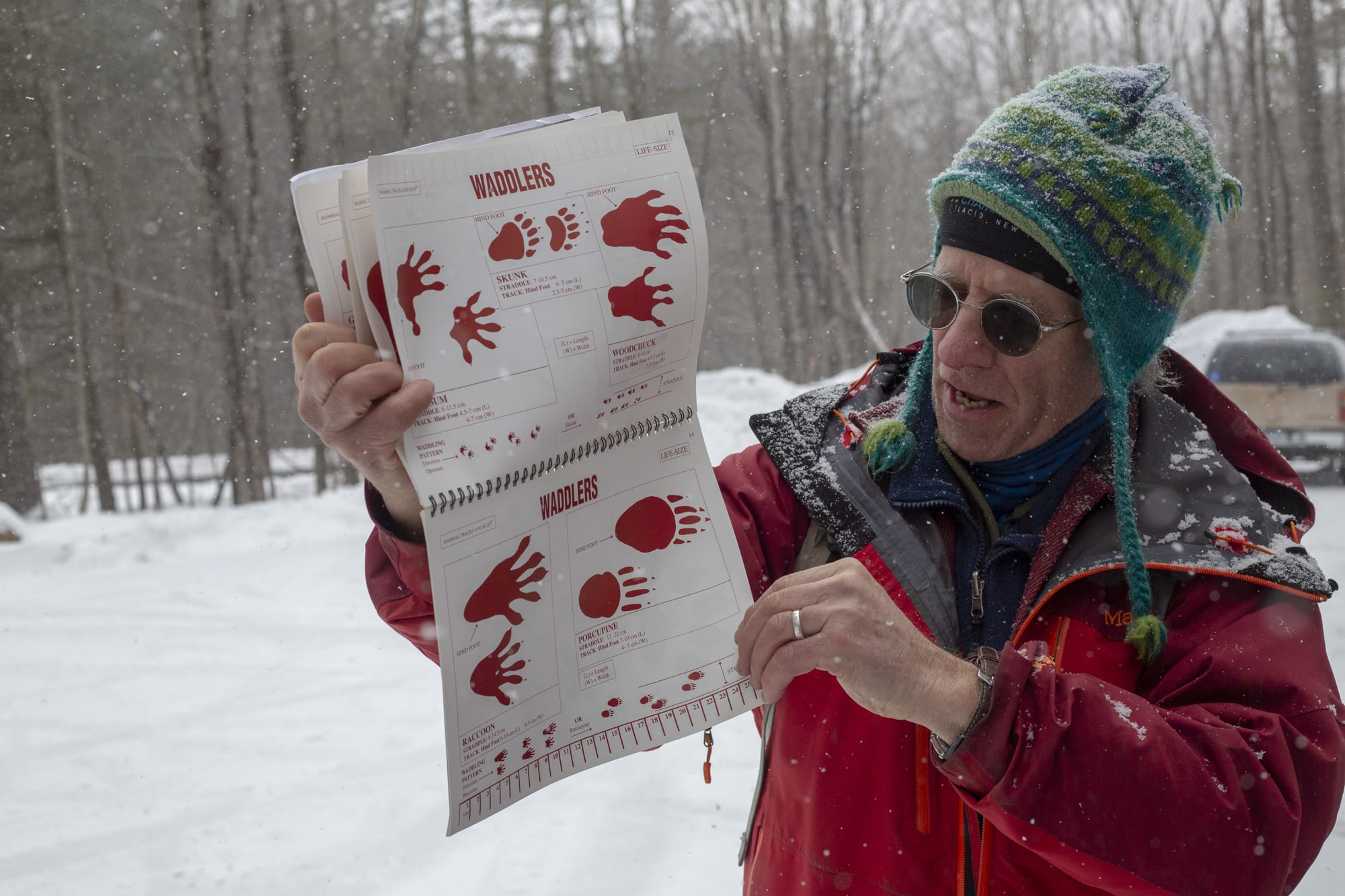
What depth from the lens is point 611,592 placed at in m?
1.41

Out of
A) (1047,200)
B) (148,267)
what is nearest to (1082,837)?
(1047,200)

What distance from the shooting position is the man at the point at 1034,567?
3.69ft

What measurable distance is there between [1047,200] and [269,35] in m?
13.3

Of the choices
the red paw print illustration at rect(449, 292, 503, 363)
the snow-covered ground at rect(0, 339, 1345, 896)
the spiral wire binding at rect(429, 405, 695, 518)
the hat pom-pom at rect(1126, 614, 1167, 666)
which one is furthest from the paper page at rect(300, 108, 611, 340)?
the snow-covered ground at rect(0, 339, 1345, 896)

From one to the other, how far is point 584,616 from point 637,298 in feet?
1.57

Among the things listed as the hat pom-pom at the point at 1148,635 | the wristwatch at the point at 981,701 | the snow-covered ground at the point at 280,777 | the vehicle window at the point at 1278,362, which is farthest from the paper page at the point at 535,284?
the vehicle window at the point at 1278,362

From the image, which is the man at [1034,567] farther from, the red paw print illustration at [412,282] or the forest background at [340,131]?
the forest background at [340,131]

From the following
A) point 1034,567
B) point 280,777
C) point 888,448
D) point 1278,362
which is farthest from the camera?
point 1278,362

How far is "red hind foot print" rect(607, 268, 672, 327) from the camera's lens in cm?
132

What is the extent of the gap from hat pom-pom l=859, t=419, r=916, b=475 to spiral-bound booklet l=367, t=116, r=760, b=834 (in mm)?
288

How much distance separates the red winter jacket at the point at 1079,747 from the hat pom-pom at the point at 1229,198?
11.1 inches

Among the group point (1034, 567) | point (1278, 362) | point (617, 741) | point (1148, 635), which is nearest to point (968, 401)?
point (1034, 567)

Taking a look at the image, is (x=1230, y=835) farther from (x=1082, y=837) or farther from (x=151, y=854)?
(x=151, y=854)

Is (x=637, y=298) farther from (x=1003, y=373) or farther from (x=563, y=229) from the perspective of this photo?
(x=1003, y=373)
